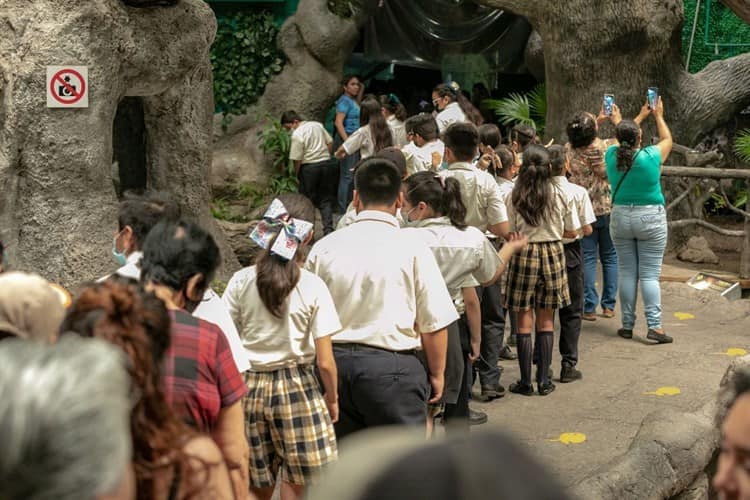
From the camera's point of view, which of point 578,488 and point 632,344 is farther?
point 632,344

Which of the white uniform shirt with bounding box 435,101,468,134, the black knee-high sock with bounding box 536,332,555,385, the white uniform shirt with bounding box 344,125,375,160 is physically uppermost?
the white uniform shirt with bounding box 435,101,468,134

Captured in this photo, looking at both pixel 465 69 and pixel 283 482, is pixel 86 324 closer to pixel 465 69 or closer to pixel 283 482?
pixel 283 482

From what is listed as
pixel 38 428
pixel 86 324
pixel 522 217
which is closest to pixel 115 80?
pixel 522 217

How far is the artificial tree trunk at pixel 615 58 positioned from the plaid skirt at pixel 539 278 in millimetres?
5864

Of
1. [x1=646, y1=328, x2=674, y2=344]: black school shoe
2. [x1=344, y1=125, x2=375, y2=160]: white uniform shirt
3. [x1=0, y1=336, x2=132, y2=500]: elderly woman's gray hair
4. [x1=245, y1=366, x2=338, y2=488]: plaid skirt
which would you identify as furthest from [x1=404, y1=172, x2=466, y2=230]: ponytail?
[x1=344, y1=125, x2=375, y2=160]: white uniform shirt

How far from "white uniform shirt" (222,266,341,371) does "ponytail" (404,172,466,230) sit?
57.6 inches

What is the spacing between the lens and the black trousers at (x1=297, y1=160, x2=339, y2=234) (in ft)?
42.6

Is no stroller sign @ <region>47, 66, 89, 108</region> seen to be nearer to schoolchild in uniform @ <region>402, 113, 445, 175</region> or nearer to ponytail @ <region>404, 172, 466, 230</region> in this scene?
schoolchild in uniform @ <region>402, 113, 445, 175</region>

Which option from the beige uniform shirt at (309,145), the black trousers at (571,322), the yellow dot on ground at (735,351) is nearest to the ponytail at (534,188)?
the black trousers at (571,322)

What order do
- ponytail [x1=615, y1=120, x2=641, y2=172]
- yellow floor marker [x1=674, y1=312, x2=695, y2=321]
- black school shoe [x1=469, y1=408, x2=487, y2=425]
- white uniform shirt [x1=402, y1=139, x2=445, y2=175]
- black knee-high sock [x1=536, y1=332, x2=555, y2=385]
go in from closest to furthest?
black school shoe [x1=469, y1=408, x2=487, y2=425] → black knee-high sock [x1=536, y1=332, x2=555, y2=385] → ponytail [x1=615, y1=120, x2=641, y2=172] → white uniform shirt [x1=402, y1=139, x2=445, y2=175] → yellow floor marker [x1=674, y1=312, x2=695, y2=321]

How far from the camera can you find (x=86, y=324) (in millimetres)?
2684

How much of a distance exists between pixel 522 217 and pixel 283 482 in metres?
3.16

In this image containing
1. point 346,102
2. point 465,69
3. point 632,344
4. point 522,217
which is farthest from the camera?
point 465,69

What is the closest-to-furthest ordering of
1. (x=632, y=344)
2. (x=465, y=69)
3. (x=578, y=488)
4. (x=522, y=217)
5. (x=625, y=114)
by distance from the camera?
(x=578, y=488), (x=522, y=217), (x=632, y=344), (x=625, y=114), (x=465, y=69)
